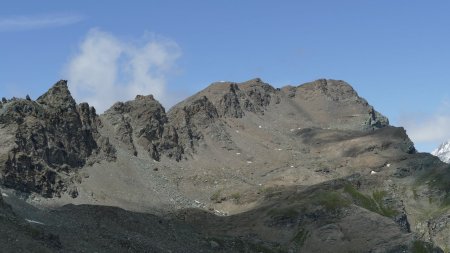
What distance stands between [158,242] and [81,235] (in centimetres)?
2344

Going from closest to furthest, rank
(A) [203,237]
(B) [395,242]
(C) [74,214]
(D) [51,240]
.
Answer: (D) [51,240] < (C) [74,214] < (A) [203,237] < (B) [395,242]

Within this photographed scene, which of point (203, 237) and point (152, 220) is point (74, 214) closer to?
point (152, 220)

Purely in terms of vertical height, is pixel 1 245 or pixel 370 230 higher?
pixel 370 230

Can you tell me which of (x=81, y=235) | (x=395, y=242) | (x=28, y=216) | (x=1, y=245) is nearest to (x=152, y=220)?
(x=28, y=216)

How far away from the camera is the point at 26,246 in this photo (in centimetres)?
8956

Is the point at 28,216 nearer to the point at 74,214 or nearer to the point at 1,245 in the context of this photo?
the point at 74,214

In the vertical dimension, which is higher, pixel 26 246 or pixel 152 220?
pixel 152 220

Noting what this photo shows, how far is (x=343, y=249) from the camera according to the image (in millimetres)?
191625

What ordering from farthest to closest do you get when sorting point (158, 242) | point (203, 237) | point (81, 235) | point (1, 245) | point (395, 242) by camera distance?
point (395, 242)
point (203, 237)
point (158, 242)
point (81, 235)
point (1, 245)

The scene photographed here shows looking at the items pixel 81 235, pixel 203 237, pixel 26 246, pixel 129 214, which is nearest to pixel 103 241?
pixel 81 235

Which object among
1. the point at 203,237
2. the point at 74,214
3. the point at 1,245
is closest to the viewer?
the point at 1,245

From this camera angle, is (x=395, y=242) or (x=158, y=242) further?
(x=395, y=242)

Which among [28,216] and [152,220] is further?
[152,220]

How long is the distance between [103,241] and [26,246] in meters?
24.8
